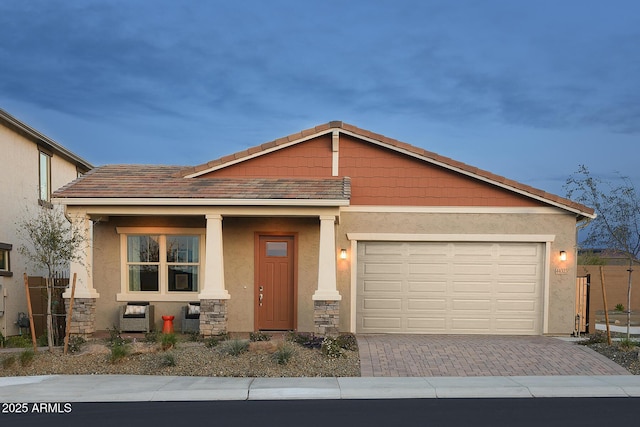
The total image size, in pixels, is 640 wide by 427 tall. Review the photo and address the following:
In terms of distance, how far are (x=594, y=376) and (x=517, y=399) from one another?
230cm

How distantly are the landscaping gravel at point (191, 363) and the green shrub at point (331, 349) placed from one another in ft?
0.29

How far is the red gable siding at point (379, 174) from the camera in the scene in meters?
14.6

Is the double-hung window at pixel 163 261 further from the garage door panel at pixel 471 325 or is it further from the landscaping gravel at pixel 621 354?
Result: the landscaping gravel at pixel 621 354

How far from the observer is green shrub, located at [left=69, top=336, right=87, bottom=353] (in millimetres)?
11927

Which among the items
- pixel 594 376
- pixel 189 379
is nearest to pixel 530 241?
pixel 594 376

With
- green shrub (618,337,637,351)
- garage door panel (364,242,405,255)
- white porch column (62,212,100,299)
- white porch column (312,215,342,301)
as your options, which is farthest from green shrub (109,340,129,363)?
green shrub (618,337,637,351)

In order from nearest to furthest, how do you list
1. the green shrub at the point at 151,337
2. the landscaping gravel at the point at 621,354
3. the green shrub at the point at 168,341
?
1. the landscaping gravel at the point at 621,354
2. the green shrub at the point at 168,341
3. the green shrub at the point at 151,337

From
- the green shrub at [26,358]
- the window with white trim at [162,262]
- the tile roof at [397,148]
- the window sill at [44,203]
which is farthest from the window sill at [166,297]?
the window sill at [44,203]

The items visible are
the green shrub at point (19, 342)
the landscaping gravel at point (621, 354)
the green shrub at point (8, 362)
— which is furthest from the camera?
the green shrub at point (19, 342)

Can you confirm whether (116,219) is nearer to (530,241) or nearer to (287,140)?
(287,140)

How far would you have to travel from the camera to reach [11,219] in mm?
16891

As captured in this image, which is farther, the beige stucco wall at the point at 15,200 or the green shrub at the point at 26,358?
the beige stucco wall at the point at 15,200

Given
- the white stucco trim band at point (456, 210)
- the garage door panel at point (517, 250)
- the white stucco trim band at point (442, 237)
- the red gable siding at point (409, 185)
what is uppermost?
the red gable siding at point (409, 185)

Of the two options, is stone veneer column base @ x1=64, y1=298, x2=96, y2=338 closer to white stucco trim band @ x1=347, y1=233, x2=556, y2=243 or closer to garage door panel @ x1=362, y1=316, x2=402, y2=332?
white stucco trim band @ x1=347, y1=233, x2=556, y2=243
